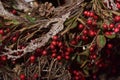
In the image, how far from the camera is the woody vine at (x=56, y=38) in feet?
6.12

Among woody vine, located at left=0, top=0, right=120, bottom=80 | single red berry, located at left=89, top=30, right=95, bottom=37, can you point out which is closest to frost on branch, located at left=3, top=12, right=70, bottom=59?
woody vine, located at left=0, top=0, right=120, bottom=80

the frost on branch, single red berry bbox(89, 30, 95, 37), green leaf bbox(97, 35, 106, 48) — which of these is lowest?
green leaf bbox(97, 35, 106, 48)

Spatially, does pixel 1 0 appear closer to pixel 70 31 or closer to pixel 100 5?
pixel 70 31

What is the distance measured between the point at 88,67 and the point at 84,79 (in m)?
0.11

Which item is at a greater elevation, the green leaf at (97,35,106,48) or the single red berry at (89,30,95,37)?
the single red berry at (89,30,95,37)

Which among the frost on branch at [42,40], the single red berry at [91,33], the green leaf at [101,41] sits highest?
the frost on branch at [42,40]

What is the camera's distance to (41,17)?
77.8 inches

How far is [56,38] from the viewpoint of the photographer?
73.4 inches

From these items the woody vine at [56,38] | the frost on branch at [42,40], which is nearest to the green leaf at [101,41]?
the woody vine at [56,38]

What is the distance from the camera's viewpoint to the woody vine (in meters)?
1.86

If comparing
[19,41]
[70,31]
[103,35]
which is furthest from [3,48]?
[103,35]

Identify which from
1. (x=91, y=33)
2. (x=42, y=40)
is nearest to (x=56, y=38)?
(x=42, y=40)

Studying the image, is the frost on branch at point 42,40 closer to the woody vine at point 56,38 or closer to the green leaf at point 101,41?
the woody vine at point 56,38

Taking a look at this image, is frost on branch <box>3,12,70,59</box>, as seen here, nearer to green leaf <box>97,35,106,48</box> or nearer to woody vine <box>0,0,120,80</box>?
woody vine <box>0,0,120,80</box>
